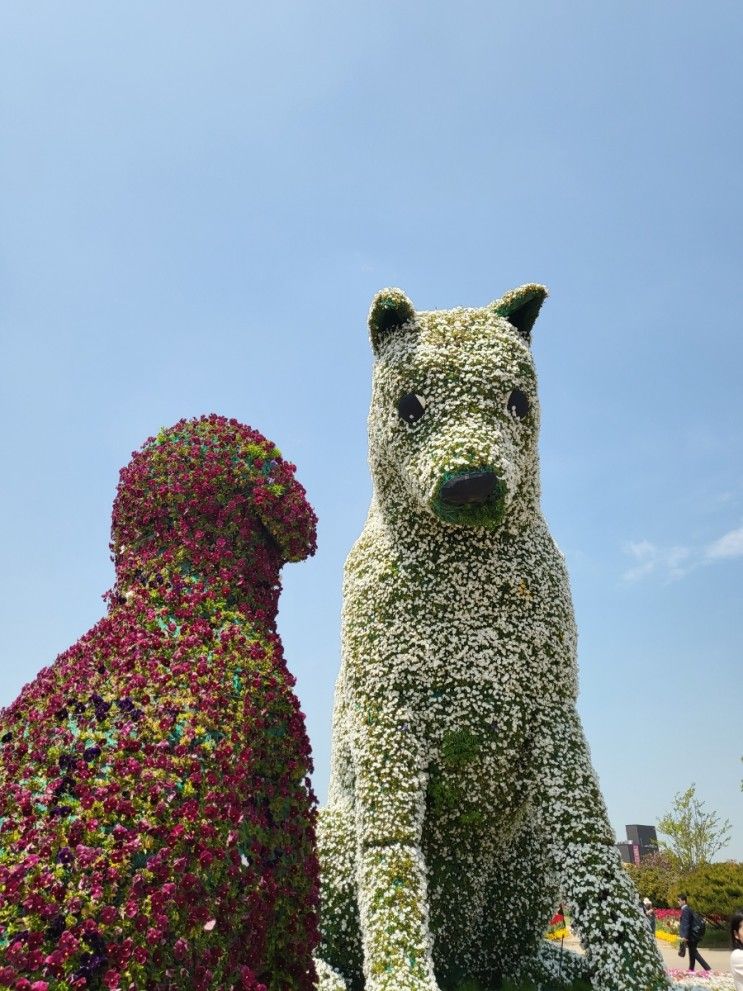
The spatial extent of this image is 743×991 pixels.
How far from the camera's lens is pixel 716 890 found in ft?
56.9

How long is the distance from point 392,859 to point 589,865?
1.15m

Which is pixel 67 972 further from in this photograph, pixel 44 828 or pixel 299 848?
pixel 299 848

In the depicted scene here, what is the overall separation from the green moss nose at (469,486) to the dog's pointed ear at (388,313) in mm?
1449

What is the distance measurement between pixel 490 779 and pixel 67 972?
270 cm

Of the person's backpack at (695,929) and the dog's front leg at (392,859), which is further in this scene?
the person's backpack at (695,929)

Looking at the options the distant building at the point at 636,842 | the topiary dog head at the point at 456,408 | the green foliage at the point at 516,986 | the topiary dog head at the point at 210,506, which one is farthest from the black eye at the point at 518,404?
the distant building at the point at 636,842

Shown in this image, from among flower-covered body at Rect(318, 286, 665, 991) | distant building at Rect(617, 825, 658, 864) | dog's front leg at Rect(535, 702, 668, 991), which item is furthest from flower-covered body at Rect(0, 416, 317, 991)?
distant building at Rect(617, 825, 658, 864)

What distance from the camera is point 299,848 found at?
161 inches

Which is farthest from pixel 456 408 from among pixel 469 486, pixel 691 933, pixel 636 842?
pixel 636 842

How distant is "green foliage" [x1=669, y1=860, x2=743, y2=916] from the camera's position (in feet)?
55.7

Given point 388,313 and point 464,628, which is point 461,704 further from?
point 388,313

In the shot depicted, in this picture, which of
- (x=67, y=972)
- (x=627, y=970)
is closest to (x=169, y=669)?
(x=67, y=972)

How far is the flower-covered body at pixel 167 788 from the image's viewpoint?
9.77 ft

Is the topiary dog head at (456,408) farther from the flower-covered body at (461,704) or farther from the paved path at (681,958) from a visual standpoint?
the paved path at (681,958)
